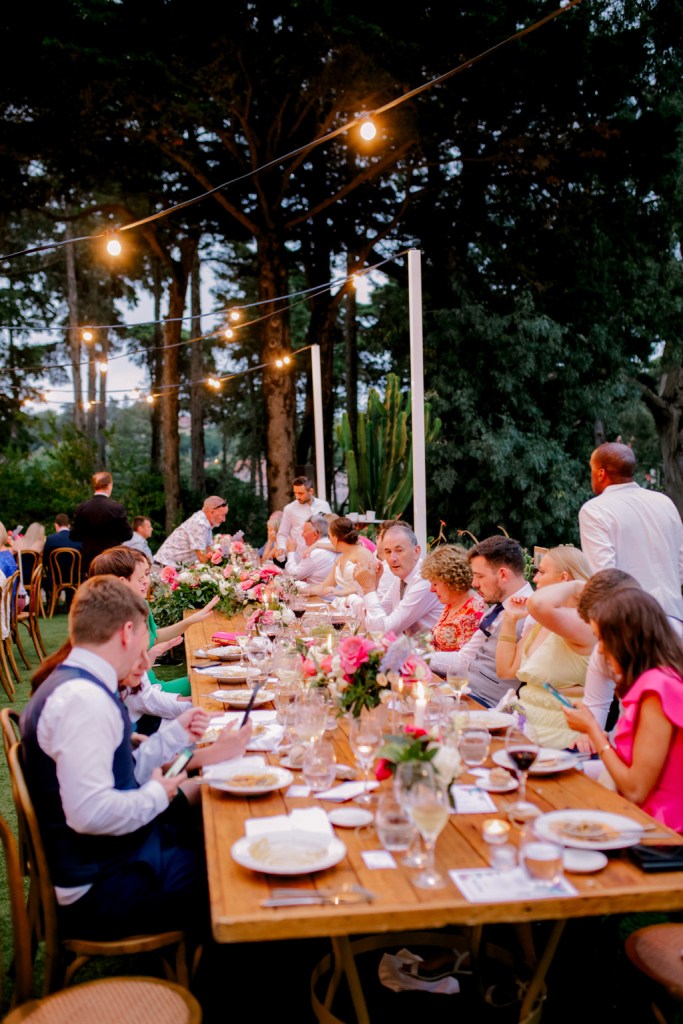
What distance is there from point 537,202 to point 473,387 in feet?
10.9

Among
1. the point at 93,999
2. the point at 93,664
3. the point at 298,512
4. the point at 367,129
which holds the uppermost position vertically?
the point at 367,129

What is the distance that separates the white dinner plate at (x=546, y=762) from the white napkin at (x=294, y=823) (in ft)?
1.87

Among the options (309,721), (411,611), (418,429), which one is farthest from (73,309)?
(309,721)

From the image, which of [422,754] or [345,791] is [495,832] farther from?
[345,791]

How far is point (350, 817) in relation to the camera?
2.09 metres

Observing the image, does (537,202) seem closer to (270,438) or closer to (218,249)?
(270,438)

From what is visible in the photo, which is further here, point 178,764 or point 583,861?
point 178,764

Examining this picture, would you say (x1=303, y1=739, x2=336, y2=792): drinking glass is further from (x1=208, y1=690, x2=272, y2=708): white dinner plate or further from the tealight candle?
(x1=208, y1=690, x2=272, y2=708): white dinner plate

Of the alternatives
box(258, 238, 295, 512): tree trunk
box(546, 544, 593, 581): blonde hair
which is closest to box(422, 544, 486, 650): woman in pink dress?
box(546, 544, 593, 581): blonde hair

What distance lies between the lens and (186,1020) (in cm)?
185

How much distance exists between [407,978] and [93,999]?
3.76ft

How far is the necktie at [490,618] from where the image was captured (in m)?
3.84

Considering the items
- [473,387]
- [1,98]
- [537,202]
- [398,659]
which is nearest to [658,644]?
[398,659]

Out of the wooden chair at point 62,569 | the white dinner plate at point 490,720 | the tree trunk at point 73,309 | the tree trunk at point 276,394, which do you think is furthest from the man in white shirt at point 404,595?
the tree trunk at point 73,309
